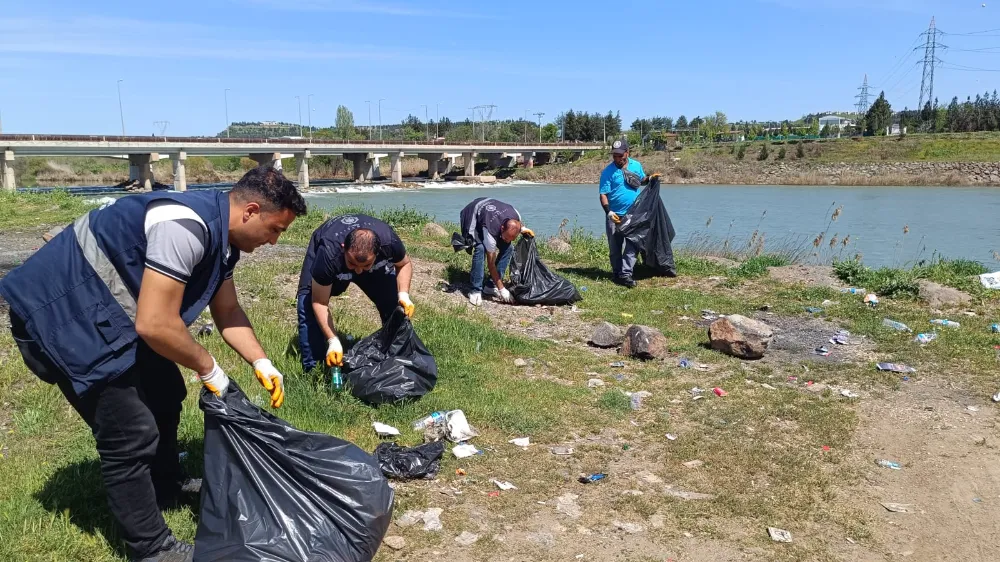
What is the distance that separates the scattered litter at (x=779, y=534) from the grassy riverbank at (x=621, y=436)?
45mm

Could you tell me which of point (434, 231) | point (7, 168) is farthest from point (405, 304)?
point (7, 168)

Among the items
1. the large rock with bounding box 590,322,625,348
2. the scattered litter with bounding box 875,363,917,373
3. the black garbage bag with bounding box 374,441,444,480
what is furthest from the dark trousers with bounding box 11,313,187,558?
the scattered litter with bounding box 875,363,917,373

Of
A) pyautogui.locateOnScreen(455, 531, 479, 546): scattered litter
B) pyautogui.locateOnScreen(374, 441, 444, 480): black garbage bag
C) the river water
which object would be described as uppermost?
pyautogui.locateOnScreen(374, 441, 444, 480): black garbage bag

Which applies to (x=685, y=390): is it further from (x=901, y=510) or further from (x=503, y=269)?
(x=503, y=269)

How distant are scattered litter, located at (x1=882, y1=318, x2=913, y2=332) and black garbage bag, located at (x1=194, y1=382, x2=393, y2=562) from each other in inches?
220

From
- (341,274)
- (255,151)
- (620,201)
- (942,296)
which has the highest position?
(255,151)

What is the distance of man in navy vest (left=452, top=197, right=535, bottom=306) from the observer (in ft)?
22.7

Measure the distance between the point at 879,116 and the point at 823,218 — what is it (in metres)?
43.5

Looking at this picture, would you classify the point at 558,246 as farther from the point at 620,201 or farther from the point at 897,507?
the point at 897,507

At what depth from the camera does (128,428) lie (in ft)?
7.88

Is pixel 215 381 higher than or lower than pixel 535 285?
higher

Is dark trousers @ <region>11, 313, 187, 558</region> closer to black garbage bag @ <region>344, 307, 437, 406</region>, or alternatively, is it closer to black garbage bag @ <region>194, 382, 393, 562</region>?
black garbage bag @ <region>194, 382, 393, 562</region>

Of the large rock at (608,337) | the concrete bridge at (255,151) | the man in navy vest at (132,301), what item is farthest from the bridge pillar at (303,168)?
the man in navy vest at (132,301)

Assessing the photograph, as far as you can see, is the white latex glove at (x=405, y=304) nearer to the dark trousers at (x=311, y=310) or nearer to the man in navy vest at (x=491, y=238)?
the dark trousers at (x=311, y=310)
